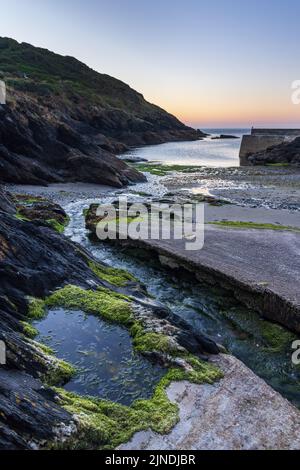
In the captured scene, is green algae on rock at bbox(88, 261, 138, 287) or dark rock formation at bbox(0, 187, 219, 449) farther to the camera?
green algae on rock at bbox(88, 261, 138, 287)

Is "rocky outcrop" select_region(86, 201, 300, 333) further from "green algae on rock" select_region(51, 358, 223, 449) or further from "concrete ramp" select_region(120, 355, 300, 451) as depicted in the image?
"green algae on rock" select_region(51, 358, 223, 449)

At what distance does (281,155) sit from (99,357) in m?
83.2

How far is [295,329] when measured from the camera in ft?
50.8

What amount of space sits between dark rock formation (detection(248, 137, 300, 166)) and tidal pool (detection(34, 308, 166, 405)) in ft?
254

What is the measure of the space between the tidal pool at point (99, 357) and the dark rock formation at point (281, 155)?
77.3 meters

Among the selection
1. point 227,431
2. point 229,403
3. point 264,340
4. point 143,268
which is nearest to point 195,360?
point 229,403

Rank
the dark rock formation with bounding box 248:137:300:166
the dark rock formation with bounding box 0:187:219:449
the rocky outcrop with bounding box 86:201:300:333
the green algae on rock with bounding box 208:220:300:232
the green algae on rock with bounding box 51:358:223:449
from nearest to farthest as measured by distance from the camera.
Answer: the dark rock formation with bounding box 0:187:219:449, the green algae on rock with bounding box 51:358:223:449, the rocky outcrop with bounding box 86:201:300:333, the green algae on rock with bounding box 208:220:300:232, the dark rock formation with bounding box 248:137:300:166

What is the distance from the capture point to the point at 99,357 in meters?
12.4

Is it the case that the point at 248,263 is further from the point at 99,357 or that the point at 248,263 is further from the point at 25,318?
the point at 25,318

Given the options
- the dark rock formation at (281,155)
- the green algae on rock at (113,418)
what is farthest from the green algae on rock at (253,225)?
the dark rock formation at (281,155)

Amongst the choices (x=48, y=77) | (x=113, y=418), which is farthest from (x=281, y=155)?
(x=48, y=77)

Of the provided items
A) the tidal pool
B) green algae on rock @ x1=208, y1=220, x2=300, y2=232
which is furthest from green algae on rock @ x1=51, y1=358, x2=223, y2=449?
green algae on rock @ x1=208, y1=220, x2=300, y2=232

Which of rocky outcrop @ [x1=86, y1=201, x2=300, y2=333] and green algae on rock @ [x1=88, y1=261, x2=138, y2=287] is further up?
rocky outcrop @ [x1=86, y1=201, x2=300, y2=333]

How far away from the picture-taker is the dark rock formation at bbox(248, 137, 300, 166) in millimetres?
85312
